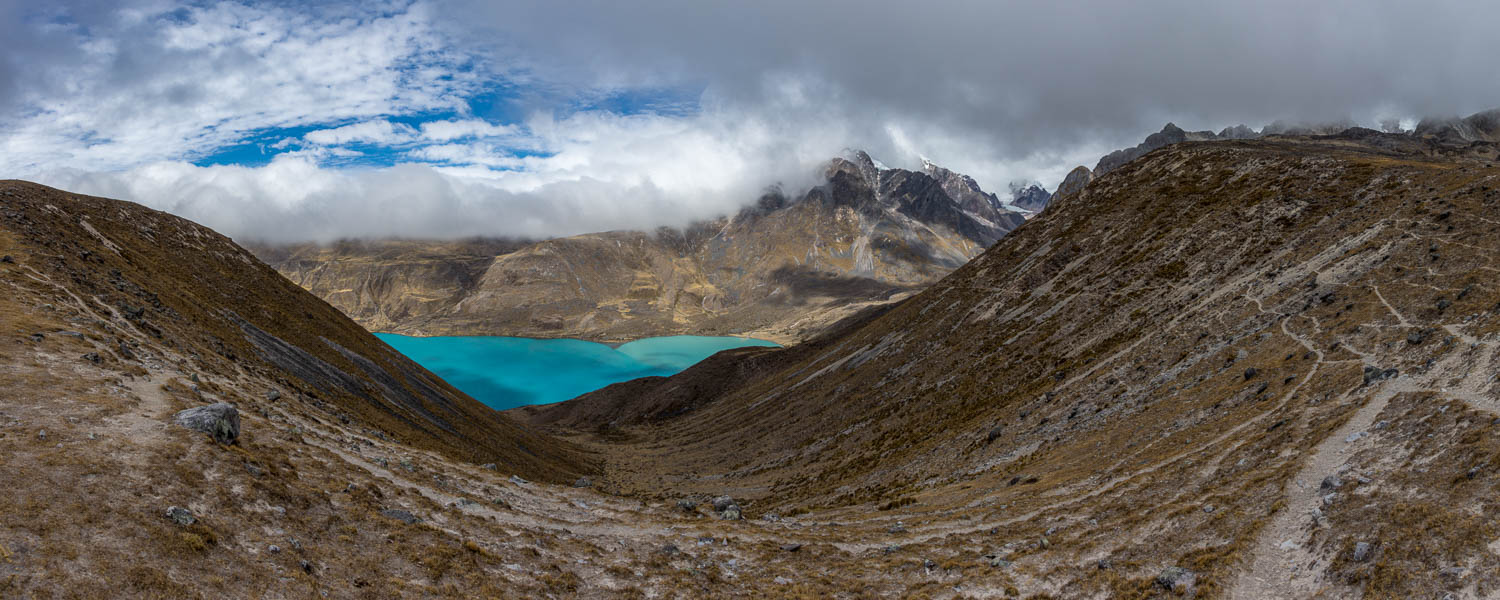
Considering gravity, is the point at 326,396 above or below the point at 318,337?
below

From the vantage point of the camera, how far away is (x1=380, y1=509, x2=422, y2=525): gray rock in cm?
2066

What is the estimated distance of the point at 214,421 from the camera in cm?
2070

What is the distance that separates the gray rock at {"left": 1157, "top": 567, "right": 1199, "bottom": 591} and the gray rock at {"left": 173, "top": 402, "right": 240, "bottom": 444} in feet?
103

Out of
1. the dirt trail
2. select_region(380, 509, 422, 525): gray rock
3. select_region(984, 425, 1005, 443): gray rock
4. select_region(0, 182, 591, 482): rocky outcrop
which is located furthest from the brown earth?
select_region(380, 509, 422, 525): gray rock

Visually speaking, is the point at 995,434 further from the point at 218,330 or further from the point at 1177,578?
the point at 218,330

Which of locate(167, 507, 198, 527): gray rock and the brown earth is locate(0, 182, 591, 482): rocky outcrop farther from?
locate(167, 507, 198, 527): gray rock

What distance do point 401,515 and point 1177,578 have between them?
25.7 m

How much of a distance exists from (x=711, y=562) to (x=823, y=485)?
27.9 m

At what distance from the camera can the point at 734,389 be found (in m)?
119

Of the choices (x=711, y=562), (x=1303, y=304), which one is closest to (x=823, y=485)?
(x=711, y=562)

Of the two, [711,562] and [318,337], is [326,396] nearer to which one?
[318,337]

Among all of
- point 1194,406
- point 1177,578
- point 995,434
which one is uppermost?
point 1194,406

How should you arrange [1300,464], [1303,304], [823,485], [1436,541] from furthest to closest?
[823,485] → [1303,304] → [1300,464] → [1436,541]

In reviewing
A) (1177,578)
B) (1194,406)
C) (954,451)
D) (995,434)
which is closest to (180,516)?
(1177,578)
